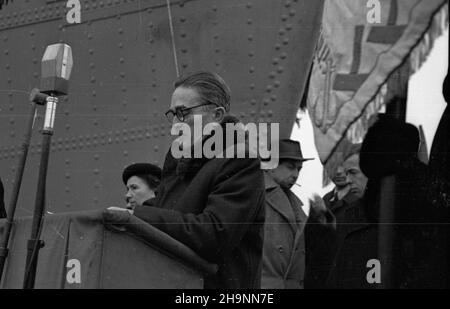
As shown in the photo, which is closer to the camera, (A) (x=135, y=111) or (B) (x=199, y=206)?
(B) (x=199, y=206)

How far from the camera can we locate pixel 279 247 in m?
3.78

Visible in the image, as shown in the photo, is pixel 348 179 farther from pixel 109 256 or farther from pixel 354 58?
pixel 109 256

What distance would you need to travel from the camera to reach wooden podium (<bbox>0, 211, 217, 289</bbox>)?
2723 mm

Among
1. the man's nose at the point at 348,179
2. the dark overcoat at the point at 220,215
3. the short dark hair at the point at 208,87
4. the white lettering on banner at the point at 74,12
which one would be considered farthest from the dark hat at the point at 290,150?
the white lettering on banner at the point at 74,12

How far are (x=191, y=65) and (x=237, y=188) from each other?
1276 mm

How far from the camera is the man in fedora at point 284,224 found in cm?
372

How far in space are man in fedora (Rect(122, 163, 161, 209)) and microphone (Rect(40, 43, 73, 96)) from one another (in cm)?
106

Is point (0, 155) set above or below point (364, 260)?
above

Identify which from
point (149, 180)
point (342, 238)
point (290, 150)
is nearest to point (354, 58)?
point (290, 150)

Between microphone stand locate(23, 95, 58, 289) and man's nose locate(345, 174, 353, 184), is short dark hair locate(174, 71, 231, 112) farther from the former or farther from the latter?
man's nose locate(345, 174, 353, 184)

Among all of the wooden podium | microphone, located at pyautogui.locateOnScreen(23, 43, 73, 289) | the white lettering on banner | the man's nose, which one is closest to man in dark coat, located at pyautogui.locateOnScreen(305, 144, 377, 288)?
the man's nose

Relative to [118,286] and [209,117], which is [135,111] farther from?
[118,286]
